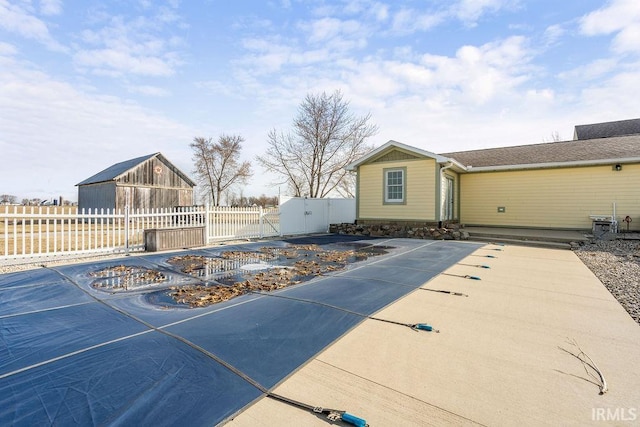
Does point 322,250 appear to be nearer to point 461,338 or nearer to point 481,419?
point 461,338

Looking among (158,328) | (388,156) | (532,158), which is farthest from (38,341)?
(532,158)

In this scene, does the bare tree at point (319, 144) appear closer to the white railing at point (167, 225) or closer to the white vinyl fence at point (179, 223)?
the white vinyl fence at point (179, 223)

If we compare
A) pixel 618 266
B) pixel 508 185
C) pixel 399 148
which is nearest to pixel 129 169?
pixel 399 148

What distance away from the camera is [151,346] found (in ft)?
8.54

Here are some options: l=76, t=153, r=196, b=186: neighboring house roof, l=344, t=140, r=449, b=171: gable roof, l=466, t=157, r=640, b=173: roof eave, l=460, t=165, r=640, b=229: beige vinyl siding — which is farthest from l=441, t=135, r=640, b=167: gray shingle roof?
l=76, t=153, r=196, b=186: neighboring house roof

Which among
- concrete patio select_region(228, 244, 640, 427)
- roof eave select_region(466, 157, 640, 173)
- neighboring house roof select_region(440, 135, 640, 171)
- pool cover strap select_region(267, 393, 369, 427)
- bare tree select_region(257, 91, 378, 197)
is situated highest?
bare tree select_region(257, 91, 378, 197)

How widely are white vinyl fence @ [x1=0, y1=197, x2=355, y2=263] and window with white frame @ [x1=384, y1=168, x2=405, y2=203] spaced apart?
10.5 feet

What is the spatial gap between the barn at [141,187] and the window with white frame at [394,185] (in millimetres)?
19009

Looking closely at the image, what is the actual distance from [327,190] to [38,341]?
21.3 meters

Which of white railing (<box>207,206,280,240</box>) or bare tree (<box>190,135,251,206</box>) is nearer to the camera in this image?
white railing (<box>207,206,280,240</box>)

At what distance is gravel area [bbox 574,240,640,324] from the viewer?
431 cm

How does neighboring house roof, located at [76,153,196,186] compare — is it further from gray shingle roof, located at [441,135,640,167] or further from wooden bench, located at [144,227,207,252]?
gray shingle roof, located at [441,135,640,167]

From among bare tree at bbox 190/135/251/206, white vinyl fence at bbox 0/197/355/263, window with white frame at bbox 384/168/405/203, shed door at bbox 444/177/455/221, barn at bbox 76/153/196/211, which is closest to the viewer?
white vinyl fence at bbox 0/197/355/263

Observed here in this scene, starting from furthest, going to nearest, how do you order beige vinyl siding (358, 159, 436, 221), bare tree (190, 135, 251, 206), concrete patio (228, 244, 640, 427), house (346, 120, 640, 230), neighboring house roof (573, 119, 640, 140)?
bare tree (190, 135, 251, 206)
neighboring house roof (573, 119, 640, 140)
beige vinyl siding (358, 159, 436, 221)
house (346, 120, 640, 230)
concrete patio (228, 244, 640, 427)
